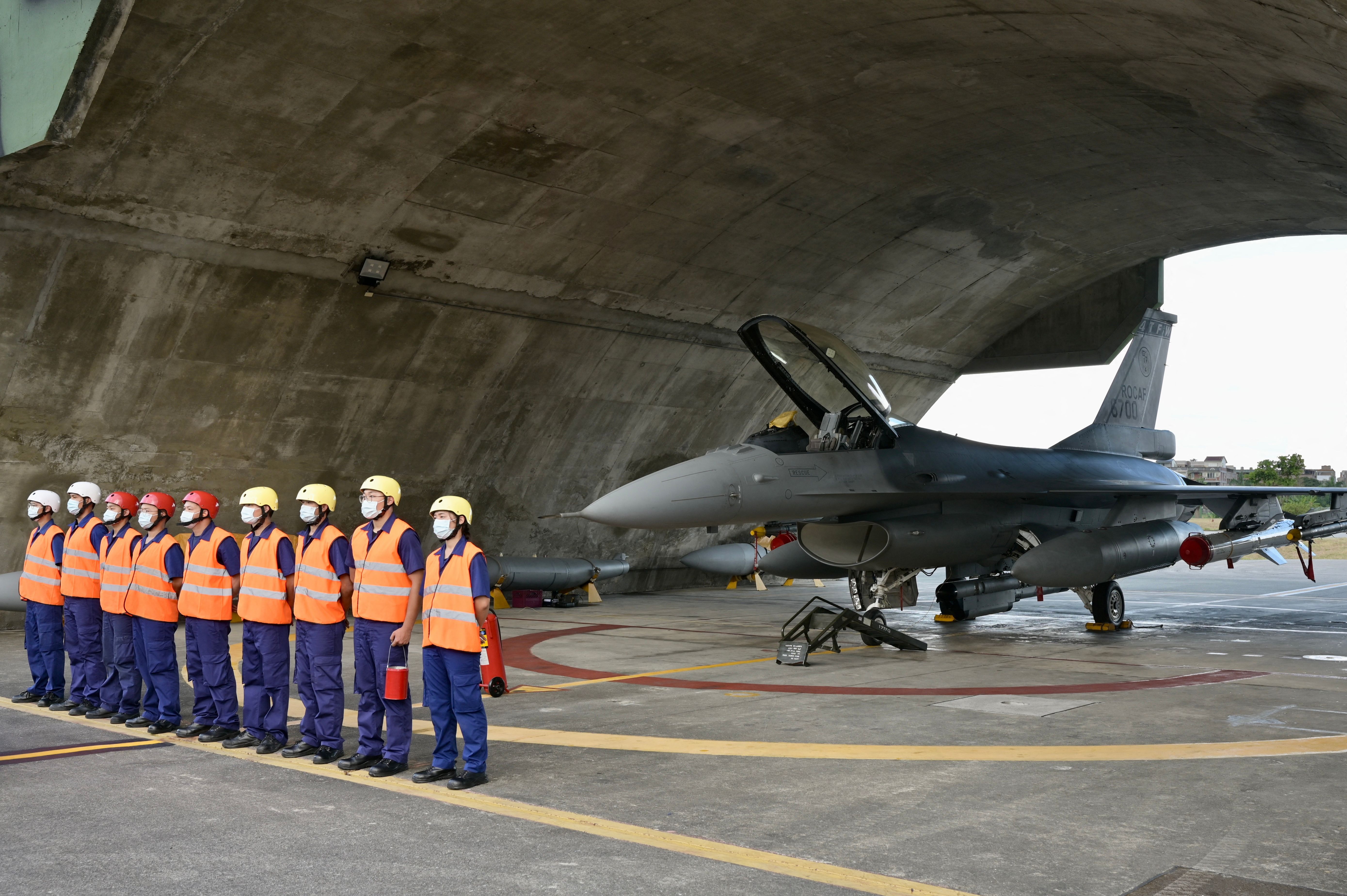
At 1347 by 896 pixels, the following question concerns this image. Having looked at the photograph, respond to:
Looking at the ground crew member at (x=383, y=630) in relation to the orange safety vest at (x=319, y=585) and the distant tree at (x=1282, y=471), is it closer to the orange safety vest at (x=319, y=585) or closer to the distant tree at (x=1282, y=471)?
the orange safety vest at (x=319, y=585)

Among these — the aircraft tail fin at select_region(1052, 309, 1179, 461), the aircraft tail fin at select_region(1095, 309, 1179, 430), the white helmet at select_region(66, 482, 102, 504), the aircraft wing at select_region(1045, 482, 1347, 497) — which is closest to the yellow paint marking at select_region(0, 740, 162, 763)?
the white helmet at select_region(66, 482, 102, 504)

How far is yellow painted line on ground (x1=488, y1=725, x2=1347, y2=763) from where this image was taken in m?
6.84

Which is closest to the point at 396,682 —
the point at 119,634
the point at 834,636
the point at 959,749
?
the point at 119,634

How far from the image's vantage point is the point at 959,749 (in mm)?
7102

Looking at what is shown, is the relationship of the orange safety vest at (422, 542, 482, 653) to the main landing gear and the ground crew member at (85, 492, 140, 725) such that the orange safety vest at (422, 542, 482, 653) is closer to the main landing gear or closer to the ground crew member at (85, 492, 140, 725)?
the ground crew member at (85, 492, 140, 725)

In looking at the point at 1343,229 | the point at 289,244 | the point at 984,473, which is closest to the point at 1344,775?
the point at 984,473

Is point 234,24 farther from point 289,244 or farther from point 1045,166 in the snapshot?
point 1045,166

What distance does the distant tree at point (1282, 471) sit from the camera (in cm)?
5678

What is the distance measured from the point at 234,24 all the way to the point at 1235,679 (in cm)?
1182

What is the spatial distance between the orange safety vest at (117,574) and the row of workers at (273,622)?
15 millimetres

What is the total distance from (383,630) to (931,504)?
29.8 ft

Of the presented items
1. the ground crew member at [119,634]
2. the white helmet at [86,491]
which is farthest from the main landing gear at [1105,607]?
the white helmet at [86,491]

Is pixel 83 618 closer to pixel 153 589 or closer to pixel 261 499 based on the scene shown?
pixel 153 589

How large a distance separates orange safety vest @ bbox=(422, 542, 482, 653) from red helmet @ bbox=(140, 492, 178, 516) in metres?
3.01
